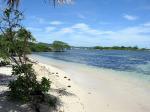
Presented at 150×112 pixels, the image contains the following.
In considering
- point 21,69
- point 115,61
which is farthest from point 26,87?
point 115,61

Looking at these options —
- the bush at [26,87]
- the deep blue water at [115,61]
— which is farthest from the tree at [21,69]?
the deep blue water at [115,61]

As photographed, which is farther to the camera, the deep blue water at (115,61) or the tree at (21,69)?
the deep blue water at (115,61)

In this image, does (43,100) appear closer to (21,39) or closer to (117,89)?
(21,39)

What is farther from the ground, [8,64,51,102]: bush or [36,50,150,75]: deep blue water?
[8,64,51,102]: bush

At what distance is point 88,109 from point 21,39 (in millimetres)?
3545

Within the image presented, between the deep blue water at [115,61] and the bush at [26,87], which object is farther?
the deep blue water at [115,61]

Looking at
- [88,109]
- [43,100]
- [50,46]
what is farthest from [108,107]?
[50,46]

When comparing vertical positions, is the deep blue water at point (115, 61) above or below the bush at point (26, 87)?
below

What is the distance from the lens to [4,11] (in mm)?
8883

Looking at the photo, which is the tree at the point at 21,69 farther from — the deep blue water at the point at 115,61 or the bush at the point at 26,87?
the deep blue water at the point at 115,61

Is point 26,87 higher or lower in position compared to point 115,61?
higher

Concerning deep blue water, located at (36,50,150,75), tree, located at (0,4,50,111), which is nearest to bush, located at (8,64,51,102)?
tree, located at (0,4,50,111)

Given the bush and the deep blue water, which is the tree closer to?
the bush

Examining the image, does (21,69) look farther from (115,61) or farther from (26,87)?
(115,61)
